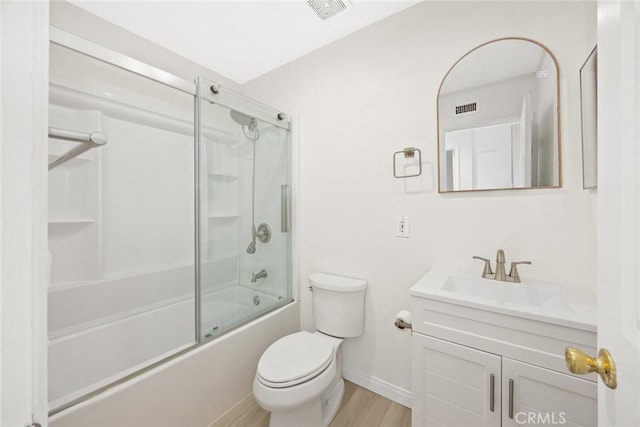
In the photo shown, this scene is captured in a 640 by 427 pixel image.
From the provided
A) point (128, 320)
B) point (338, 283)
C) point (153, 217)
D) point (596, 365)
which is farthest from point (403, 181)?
point (128, 320)

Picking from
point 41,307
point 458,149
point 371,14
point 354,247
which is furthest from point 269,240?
point 371,14

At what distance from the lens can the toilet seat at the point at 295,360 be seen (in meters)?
1.22

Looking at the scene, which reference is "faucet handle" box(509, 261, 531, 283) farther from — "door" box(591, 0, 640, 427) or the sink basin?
"door" box(591, 0, 640, 427)

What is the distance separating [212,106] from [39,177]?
120 cm

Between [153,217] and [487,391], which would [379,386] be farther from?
[153,217]

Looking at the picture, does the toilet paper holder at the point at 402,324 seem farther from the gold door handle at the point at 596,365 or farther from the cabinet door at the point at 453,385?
the gold door handle at the point at 596,365

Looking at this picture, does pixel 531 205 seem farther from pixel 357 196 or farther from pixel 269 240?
pixel 269 240

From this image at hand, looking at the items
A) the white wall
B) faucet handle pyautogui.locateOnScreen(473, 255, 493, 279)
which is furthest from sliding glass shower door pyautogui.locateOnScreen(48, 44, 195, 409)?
faucet handle pyautogui.locateOnScreen(473, 255, 493, 279)

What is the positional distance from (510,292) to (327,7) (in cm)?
184

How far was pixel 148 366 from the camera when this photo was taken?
122cm

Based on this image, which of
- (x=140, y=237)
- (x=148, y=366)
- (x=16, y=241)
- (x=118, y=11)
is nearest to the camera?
→ (x=16, y=241)

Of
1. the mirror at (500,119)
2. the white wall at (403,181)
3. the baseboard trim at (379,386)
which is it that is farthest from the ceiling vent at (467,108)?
the baseboard trim at (379,386)

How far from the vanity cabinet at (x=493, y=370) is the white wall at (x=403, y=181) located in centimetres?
44

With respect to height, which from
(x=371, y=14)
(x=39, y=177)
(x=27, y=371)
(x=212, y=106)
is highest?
(x=371, y=14)
